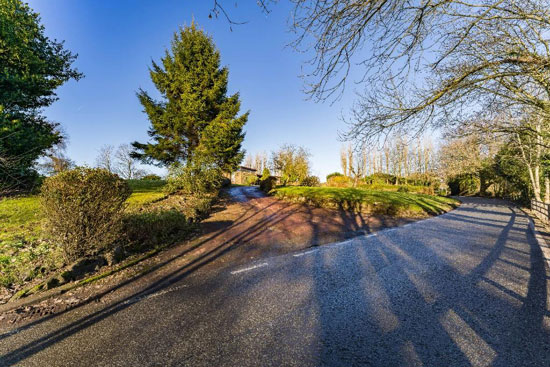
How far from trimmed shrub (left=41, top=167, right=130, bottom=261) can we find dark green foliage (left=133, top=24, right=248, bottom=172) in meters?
10.3

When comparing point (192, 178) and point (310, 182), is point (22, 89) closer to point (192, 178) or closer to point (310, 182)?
point (192, 178)

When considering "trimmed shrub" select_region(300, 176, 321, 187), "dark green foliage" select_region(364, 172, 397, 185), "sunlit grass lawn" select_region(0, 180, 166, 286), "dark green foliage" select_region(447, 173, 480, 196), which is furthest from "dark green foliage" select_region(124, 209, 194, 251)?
"dark green foliage" select_region(447, 173, 480, 196)

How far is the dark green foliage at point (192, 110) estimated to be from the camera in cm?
1551

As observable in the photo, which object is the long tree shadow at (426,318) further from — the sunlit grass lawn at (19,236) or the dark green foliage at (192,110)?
the dark green foliage at (192,110)

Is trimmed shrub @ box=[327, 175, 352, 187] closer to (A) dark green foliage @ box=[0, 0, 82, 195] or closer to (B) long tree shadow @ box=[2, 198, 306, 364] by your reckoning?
(B) long tree shadow @ box=[2, 198, 306, 364]

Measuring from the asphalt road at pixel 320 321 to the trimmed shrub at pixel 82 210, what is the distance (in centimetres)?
199

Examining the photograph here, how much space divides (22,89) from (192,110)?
26.2 feet

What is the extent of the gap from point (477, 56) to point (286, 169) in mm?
20870

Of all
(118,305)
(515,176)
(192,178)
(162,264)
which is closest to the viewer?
(118,305)

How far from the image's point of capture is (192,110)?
15.2 metres

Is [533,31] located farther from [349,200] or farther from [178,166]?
[178,166]

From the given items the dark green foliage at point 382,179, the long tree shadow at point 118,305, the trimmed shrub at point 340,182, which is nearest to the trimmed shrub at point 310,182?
the trimmed shrub at point 340,182

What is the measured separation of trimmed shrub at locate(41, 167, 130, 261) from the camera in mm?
4430

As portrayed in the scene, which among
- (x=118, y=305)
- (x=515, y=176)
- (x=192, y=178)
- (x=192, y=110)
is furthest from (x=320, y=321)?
(x=515, y=176)
